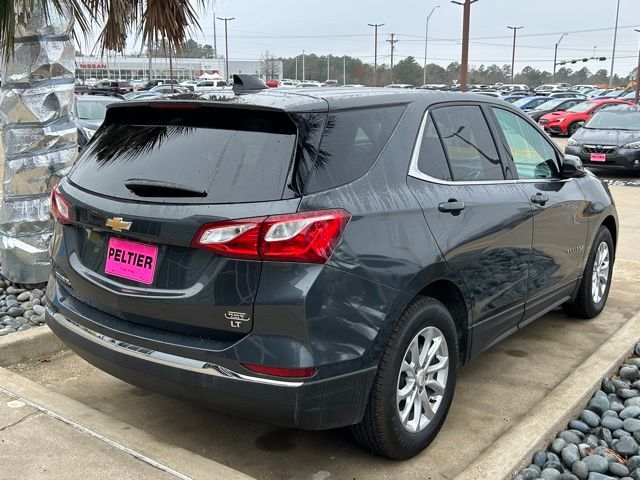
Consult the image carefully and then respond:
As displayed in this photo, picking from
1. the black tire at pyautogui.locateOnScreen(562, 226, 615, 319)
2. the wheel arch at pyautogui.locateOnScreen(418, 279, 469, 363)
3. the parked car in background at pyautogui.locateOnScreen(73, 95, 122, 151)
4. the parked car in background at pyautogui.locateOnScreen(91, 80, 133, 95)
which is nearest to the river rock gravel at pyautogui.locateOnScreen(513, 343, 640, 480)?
the wheel arch at pyautogui.locateOnScreen(418, 279, 469, 363)

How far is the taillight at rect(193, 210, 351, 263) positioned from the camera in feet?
8.38

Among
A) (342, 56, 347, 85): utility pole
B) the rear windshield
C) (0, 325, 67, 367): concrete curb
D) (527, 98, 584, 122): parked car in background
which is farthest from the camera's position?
(342, 56, 347, 85): utility pole

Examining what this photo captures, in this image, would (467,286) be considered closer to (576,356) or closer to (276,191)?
(276,191)

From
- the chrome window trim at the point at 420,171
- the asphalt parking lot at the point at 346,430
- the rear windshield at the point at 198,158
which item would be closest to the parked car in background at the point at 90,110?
the asphalt parking lot at the point at 346,430

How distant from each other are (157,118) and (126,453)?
5.01 ft

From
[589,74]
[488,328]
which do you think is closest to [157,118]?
[488,328]

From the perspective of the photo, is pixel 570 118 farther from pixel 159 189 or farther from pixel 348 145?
pixel 159 189

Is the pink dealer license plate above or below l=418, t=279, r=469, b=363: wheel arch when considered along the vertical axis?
above

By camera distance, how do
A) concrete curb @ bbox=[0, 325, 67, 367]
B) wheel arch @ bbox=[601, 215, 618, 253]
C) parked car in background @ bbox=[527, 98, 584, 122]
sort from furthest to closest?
parked car in background @ bbox=[527, 98, 584, 122] < wheel arch @ bbox=[601, 215, 618, 253] < concrete curb @ bbox=[0, 325, 67, 367]

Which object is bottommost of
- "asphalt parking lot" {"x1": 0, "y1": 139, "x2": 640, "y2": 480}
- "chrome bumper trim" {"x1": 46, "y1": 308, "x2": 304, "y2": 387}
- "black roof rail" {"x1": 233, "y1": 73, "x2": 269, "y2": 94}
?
"asphalt parking lot" {"x1": 0, "y1": 139, "x2": 640, "y2": 480}

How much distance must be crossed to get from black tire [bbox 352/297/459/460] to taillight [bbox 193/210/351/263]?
570 millimetres

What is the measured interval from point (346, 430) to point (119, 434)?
3.56 feet

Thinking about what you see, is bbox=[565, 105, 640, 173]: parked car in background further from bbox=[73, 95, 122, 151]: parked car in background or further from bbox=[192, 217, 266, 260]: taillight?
bbox=[192, 217, 266, 260]: taillight

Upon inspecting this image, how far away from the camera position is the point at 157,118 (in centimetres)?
314
